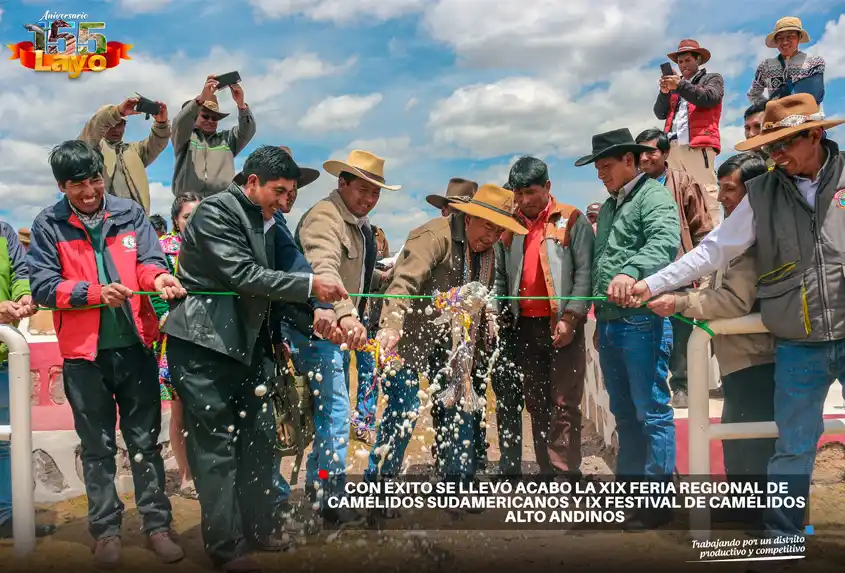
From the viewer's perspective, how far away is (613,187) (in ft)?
15.4

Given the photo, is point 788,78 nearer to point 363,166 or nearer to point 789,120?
point 789,120

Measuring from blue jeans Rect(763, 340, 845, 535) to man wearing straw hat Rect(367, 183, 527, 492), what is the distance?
166 cm

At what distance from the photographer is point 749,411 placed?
14.0 feet

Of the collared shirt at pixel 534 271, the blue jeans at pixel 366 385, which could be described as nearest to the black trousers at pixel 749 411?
the collared shirt at pixel 534 271

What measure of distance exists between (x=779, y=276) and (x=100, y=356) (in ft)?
11.4

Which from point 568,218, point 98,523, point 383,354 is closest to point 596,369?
point 568,218

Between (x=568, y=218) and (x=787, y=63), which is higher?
(x=787, y=63)

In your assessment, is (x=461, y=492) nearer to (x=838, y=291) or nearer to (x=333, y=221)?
(x=333, y=221)

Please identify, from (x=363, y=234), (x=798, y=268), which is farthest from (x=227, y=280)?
(x=798, y=268)

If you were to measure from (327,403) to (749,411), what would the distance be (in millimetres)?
2402

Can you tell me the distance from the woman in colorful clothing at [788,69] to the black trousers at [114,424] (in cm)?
558

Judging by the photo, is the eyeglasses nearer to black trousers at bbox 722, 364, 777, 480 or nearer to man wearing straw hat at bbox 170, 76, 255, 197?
black trousers at bbox 722, 364, 777, 480

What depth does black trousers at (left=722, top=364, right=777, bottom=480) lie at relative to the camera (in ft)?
13.8

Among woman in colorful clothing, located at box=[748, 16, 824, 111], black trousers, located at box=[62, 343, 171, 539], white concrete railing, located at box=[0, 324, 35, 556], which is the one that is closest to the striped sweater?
woman in colorful clothing, located at box=[748, 16, 824, 111]
